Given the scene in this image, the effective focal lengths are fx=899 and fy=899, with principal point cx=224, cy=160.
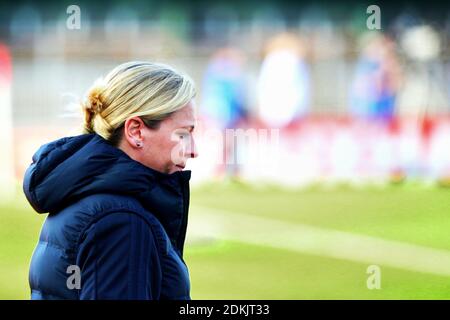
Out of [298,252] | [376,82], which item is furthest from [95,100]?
[376,82]

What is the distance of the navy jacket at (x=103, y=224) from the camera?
180 centimetres

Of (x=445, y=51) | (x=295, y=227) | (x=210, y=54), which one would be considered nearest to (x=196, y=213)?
(x=295, y=227)

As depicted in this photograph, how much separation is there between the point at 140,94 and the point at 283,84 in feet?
55.0

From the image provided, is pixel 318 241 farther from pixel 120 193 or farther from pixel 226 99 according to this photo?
pixel 120 193

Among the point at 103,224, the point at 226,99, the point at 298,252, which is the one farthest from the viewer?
the point at 226,99

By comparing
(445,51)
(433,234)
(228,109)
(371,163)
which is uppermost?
(445,51)

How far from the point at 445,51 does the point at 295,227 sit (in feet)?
25.0

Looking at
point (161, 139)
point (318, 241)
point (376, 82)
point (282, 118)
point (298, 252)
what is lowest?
point (298, 252)

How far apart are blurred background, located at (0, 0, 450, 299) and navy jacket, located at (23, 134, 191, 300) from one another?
713 cm

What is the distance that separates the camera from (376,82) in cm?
1822

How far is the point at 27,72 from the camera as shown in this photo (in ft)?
61.9

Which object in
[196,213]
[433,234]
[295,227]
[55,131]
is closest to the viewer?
[433,234]

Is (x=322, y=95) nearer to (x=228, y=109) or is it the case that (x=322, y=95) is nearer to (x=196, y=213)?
(x=228, y=109)

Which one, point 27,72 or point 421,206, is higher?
point 27,72
